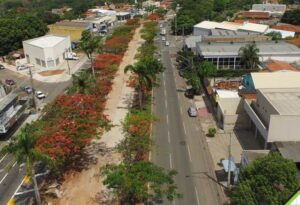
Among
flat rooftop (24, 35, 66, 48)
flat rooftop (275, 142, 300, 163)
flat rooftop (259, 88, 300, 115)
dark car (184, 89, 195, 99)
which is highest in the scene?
flat rooftop (259, 88, 300, 115)

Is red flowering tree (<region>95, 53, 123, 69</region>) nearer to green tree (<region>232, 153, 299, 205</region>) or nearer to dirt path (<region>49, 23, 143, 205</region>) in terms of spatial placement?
dirt path (<region>49, 23, 143, 205</region>)

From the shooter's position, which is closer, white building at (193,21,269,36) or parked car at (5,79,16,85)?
parked car at (5,79,16,85)

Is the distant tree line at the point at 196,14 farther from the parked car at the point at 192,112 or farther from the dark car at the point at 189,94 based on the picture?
the parked car at the point at 192,112

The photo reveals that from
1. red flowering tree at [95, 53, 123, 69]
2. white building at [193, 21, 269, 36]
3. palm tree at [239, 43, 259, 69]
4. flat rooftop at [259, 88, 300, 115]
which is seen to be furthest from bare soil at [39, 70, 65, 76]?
flat rooftop at [259, 88, 300, 115]

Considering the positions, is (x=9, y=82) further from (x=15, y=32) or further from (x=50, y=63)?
(x=15, y=32)

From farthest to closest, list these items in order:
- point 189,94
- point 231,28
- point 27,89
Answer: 1. point 231,28
2. point 27,89
3. point 189,94

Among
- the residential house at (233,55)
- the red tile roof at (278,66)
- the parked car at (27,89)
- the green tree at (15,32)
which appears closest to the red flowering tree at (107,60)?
the parked car at (27,89)

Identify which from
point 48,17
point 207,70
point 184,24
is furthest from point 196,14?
point 207,70
